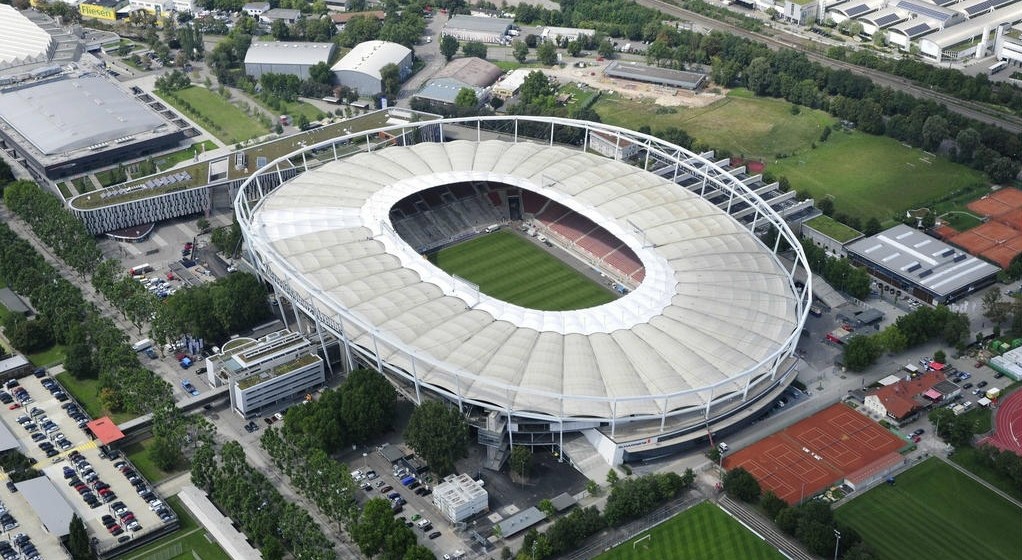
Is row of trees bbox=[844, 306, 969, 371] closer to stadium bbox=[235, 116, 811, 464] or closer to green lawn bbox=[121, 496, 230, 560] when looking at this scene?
stadium bbox=[235, 116, 811, 464]

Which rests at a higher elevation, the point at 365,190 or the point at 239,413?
the point at 365,190

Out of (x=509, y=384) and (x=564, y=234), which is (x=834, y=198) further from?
(x=509, y=384)

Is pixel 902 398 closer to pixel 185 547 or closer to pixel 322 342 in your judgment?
pixel 322 342

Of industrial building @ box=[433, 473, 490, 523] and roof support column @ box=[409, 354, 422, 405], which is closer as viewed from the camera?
industrial building @ box=[433, 473, 490, 523]

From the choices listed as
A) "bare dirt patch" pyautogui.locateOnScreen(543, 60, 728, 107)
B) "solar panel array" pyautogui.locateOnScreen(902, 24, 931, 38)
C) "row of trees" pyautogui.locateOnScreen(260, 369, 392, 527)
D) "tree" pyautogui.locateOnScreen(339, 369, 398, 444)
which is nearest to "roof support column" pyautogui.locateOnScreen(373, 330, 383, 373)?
"row of trees" pyautogui.locateOnScreen(260, 369, 392, 527)

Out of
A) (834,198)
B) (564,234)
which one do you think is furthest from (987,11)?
(564,234)

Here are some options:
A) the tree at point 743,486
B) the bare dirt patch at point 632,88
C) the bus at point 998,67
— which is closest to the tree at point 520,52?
the bare dirt patch at point 632,88
